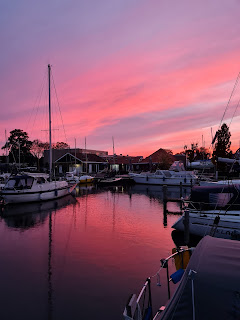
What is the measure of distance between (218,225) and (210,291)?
401 inches

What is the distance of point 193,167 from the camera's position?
7594cm

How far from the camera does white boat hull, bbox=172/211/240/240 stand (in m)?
13.4

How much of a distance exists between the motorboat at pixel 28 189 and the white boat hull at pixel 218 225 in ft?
62.4

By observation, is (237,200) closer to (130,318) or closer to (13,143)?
(130,318)

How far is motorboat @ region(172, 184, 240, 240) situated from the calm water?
6.71 ft

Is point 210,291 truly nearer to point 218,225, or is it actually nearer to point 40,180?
point 218,225

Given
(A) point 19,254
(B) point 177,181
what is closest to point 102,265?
(A) point 19,254

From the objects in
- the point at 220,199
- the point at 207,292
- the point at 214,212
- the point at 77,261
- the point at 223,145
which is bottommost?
the point at 77,261

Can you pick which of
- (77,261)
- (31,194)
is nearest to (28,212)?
(31,194)

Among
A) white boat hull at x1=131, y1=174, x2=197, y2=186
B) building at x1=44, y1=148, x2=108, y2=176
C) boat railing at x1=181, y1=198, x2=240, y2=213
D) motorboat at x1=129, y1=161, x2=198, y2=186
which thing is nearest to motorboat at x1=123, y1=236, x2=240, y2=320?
boat railing at x1=181, y1=198, x2=240, y2=213

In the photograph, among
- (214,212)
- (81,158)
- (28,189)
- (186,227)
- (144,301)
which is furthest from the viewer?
(81,158)

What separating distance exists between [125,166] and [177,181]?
1398 inches

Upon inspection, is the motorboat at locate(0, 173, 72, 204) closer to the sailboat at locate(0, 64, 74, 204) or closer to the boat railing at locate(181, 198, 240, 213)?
the sailboat at locate(0, 64, 74, 204)

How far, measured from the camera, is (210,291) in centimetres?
453
